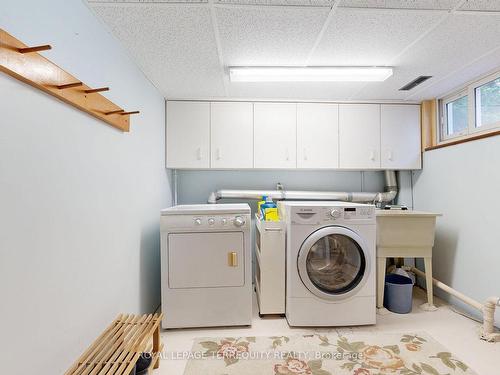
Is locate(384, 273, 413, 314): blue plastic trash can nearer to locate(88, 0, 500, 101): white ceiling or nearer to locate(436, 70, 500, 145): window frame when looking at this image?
locate(436, 70, 500, 145): window frame

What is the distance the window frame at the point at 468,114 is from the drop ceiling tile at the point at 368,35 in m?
1.07

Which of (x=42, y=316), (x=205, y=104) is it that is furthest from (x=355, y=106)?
(x=42, y=316)

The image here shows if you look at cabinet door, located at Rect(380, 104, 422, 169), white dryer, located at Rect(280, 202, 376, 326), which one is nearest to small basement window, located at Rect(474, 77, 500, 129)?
cabinet door, located at Rect(380, 104, 422, 169)

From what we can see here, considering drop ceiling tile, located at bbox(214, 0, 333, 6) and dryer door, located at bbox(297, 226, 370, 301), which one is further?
dryer door, located at bbox(297, 226, 370, 301)

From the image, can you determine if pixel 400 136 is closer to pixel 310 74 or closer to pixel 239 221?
pixel 310 74

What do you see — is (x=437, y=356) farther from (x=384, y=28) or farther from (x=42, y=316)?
(x=42, y=316)

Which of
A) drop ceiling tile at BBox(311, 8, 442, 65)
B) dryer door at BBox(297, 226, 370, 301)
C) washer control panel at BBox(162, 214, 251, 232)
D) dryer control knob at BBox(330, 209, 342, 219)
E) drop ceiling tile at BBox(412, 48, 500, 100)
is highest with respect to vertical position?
drop ceiling tile at BBox(412, 48, 500, 100)

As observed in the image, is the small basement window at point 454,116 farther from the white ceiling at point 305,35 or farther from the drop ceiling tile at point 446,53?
the white ceiling at point 305,35

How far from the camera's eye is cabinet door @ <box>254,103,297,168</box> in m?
2.59

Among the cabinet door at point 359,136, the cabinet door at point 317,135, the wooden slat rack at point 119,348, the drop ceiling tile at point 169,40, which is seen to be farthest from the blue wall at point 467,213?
the wooden slat rack at point 119,348

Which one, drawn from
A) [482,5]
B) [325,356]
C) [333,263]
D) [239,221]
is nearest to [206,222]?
[239,221]

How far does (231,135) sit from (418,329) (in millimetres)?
2388

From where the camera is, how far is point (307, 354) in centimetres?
167

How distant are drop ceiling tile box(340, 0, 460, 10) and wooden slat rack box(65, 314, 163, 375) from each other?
2073mm
